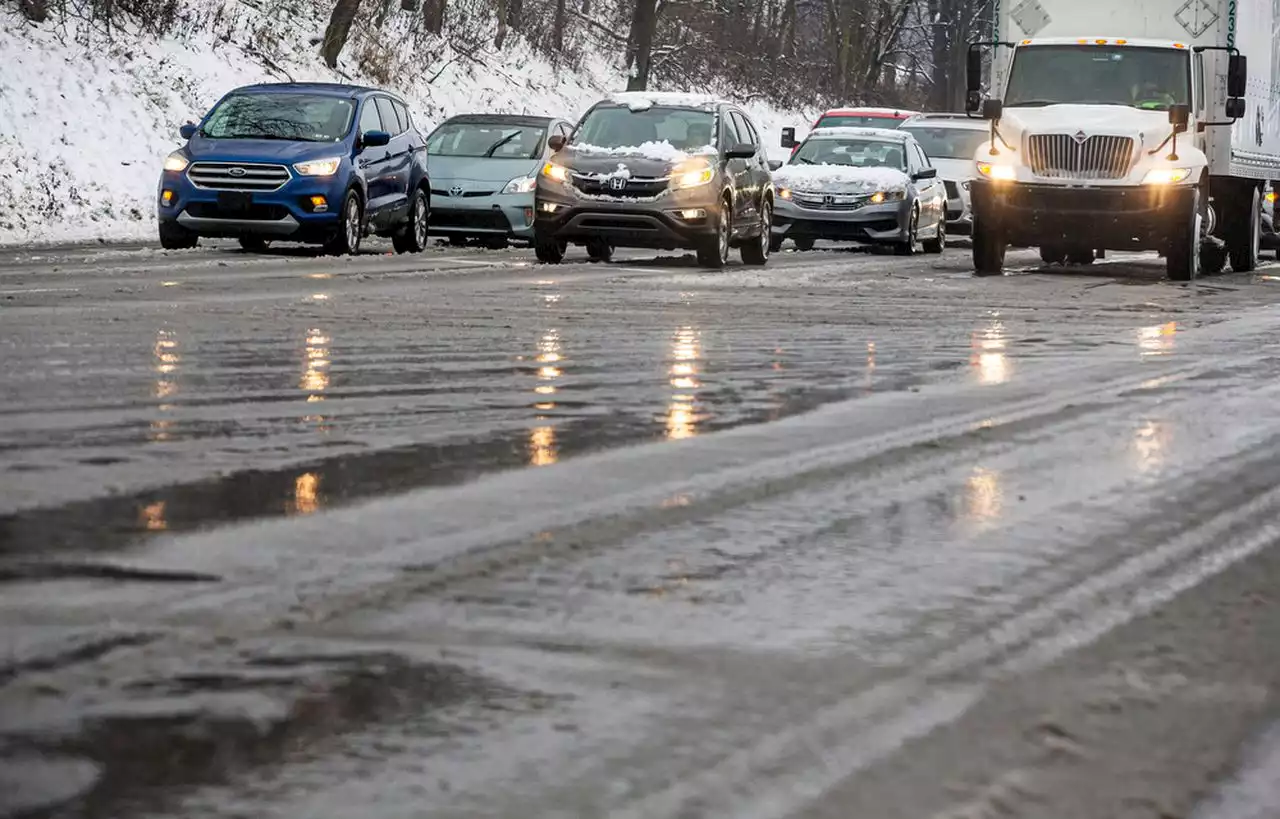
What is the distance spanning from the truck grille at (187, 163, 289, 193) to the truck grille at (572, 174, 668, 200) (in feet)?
9.77

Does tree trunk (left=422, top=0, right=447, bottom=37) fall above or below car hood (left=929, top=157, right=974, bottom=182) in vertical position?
above

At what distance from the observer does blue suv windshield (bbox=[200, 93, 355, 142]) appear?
24516 millimetres

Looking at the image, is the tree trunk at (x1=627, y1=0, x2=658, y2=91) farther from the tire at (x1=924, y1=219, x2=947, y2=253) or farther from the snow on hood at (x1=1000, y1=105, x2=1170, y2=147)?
the snow on hood at (x1=1000, y1=105, x2=1170, y2=147)

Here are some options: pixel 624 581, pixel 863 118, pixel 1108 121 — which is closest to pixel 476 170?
pixel 1108 121

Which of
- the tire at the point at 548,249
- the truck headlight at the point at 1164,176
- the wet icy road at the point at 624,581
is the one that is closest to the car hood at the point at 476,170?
the tire at the point at 548,249

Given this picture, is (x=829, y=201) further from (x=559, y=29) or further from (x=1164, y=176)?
(x=559, y=29)

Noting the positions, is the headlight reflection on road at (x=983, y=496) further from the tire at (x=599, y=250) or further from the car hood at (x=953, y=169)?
the car hood at (x=953, y=169)

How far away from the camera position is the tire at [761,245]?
2506cm

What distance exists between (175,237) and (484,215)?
4.73 meters

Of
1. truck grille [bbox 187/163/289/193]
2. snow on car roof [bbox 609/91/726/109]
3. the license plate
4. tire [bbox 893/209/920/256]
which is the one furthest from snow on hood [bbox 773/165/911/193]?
the license plate

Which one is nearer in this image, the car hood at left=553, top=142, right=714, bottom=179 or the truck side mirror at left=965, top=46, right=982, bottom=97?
the truck side mirror at left=965, top=46, right=982, bottom=97

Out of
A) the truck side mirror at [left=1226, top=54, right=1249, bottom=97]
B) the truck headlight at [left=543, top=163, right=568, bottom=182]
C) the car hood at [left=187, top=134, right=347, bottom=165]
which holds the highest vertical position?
the truck side mirror at [left=1226, top=54, right=1249, bottom=97]

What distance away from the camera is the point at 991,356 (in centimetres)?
1238

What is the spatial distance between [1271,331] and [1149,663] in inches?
436
